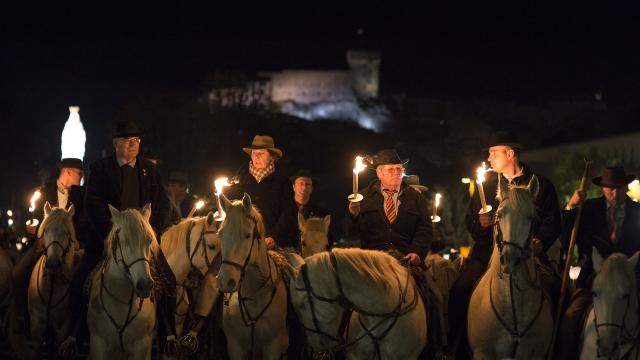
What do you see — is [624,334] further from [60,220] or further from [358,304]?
[60,220]

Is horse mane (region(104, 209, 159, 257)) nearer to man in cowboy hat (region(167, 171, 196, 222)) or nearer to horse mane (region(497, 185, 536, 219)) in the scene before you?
horse mane (region(497, 185, 536, 219))

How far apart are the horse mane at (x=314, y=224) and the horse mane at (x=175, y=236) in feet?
7.83

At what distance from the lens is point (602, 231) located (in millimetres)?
10312

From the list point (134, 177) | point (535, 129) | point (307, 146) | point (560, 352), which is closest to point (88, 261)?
point (134, 177)

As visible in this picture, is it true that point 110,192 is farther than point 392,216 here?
Yes

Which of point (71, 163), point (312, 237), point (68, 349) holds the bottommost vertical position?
point (68, 349)

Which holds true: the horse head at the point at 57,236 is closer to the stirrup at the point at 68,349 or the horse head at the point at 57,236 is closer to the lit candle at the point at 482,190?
the stirrup at the point at 68,349

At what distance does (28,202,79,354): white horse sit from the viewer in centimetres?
1120

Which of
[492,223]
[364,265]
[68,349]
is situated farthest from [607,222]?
[68,349]

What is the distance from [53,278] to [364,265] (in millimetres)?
4666

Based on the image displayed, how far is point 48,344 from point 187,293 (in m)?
1.78

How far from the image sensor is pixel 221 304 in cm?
1099

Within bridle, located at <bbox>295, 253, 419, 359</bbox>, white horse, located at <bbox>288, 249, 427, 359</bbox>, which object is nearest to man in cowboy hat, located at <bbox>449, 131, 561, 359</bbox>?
white horse, located at <bbox>288, 249, 427, 359</bbox>

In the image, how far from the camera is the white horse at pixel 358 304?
26.8 ft
